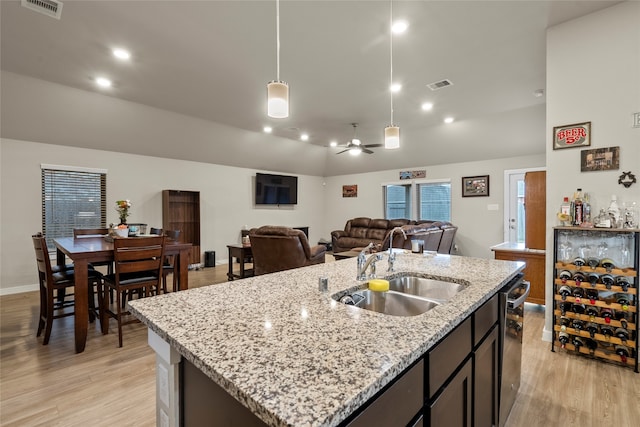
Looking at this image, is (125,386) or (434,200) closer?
(125,386)

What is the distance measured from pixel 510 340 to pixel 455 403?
0.84 metres

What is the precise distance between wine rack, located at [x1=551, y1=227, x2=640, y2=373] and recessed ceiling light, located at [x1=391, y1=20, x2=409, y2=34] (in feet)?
7.53

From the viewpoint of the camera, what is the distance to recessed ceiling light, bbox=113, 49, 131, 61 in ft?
10.6

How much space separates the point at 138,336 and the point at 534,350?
149 inches

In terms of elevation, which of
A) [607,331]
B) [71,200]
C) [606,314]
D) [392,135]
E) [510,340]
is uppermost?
[392,135]

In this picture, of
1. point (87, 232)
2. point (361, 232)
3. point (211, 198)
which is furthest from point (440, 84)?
point (87, 232)

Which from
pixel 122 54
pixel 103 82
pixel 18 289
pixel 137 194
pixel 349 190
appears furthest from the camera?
pixel 349 190

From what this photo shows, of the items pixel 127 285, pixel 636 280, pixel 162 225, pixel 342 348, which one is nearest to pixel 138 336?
pixel 127 285

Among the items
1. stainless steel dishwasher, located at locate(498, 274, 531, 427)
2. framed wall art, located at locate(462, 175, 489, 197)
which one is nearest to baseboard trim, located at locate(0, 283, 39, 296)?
stainless steel dishwasher, located at locate(498, 274, 531, 427)

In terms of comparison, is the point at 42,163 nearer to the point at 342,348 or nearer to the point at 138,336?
the point at 138,336

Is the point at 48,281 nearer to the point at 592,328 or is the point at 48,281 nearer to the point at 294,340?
the point at 294,340

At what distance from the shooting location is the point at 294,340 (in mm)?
893

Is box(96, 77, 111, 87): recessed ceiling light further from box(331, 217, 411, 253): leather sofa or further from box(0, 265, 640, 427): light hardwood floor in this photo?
box(331, 217, 411, 253): leather sofa

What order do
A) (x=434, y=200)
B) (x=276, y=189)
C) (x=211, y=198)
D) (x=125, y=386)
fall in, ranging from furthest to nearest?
(x=276, y=189)
(x=434, y=200)
(x=211, y=198)
(x=125, y=386)
